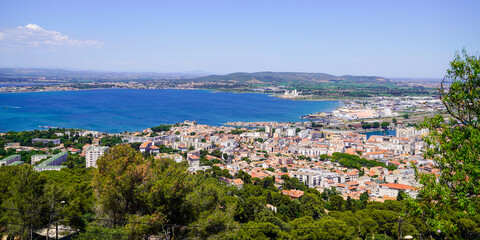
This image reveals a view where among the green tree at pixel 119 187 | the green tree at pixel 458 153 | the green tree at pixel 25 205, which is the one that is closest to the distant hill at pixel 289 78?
the green tree at pixel 25 205

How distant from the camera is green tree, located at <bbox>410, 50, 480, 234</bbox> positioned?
82.7 inches

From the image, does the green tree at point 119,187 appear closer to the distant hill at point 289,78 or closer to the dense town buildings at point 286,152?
the dense town buildings at point 286,152

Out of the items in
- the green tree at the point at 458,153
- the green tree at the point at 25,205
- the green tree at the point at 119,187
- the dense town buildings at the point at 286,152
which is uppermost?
the green tree at the point at 458,153

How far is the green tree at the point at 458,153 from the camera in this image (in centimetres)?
210

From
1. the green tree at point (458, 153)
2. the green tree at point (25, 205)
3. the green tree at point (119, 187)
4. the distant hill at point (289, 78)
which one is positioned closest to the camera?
the green tree at point (458, 153)

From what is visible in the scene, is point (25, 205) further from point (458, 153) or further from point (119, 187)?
point (458, 153)

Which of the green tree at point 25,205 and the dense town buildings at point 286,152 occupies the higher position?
the green tree at point 25,205

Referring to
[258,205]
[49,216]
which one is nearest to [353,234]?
[258,205]

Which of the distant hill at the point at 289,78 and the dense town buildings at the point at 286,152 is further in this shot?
the distant hill at the point at 289,78

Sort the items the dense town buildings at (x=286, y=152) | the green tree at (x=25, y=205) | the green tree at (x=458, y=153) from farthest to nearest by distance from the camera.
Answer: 1. the dense town buildings at (x=286, y=152)
2. the green tree at (x=25, y=205)
3. the green tree at (x=458, y=153)

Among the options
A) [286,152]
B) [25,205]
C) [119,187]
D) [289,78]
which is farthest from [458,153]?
[289,78]

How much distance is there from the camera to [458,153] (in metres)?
2.16

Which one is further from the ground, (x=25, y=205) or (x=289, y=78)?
(x=289, y=78)

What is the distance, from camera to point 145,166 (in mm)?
3803
